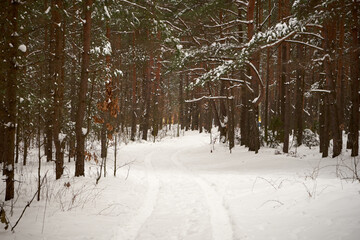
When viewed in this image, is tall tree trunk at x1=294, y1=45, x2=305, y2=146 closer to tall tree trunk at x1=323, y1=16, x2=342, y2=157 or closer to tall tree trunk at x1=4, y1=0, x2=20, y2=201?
tall tree trunk at x1=323, y1=16, x2=342, y2=157

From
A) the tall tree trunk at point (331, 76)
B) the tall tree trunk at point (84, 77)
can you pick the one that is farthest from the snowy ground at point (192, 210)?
the tall tree trunk at point (331, 76)

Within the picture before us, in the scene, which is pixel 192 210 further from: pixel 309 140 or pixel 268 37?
pixel 309 140

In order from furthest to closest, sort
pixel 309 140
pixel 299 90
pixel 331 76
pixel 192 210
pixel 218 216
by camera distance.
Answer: pixel 309 140, pixel 299 90, pixel 331 76, pixel 192 210, pixel 218 216

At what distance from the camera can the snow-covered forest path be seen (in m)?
4.16

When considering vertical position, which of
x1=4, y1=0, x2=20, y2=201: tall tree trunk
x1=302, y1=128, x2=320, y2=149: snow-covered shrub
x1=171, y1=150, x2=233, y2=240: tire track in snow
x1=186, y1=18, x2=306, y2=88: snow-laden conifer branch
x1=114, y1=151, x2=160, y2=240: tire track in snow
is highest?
x1=186, y1=18, x2=306, y2=88: snow-laden conifer branch

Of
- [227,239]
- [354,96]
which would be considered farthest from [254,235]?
[354,96]

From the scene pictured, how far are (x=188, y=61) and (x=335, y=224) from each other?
30.1ft

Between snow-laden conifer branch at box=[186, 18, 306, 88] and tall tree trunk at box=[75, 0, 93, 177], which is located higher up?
snow-laden conifer branch at box=[186, 18, 306, 88]

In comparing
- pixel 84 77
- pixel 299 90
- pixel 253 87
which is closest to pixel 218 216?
pixel 84 77

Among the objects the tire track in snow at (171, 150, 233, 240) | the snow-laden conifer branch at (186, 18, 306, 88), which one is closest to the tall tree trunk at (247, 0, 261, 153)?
the snow-laden conifer branch at (186, 18, 306, 88)

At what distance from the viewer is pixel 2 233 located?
392cm

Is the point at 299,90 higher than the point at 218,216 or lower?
higher

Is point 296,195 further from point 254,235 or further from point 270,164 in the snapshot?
point 270,164

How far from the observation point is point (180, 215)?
5.09 metres
